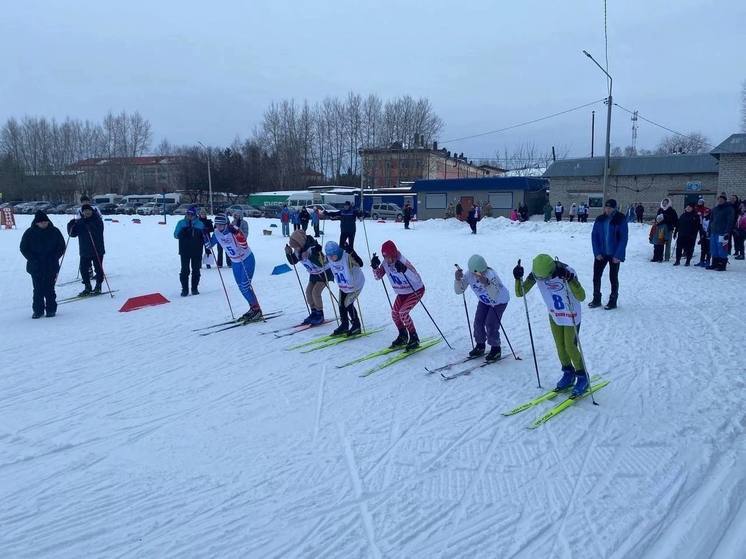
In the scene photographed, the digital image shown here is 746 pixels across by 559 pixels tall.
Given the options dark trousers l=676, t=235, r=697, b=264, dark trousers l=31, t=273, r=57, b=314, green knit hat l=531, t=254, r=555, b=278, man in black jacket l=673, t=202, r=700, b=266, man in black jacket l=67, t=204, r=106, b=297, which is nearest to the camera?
green knit hat l=531, t=254, r=555, b=278

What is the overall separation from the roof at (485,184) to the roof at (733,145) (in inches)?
522

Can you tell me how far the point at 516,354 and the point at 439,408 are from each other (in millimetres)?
2005

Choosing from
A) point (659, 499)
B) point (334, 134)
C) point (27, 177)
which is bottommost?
point (659, 499)

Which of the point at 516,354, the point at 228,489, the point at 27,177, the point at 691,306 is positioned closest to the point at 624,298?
the point at 691,306

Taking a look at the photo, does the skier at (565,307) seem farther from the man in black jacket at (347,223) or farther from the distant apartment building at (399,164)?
the distant apartment building at (399,164)

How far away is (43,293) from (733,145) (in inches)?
1260

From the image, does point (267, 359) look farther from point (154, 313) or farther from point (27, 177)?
point (27, 177)

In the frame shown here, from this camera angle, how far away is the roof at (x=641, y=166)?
1379 inches

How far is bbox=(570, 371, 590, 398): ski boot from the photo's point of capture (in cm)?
521

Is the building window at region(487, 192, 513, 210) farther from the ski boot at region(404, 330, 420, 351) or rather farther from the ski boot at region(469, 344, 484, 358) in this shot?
the ski boot at region(469, 344, 484, 358)

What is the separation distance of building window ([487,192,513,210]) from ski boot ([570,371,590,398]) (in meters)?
37.1

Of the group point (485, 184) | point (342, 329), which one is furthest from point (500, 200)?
point (342, 329)

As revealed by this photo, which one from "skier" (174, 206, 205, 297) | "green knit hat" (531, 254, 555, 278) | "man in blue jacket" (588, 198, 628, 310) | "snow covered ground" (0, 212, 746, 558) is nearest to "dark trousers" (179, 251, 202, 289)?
"skier" (174, 206, 205, 297)

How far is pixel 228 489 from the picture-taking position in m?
3.77
